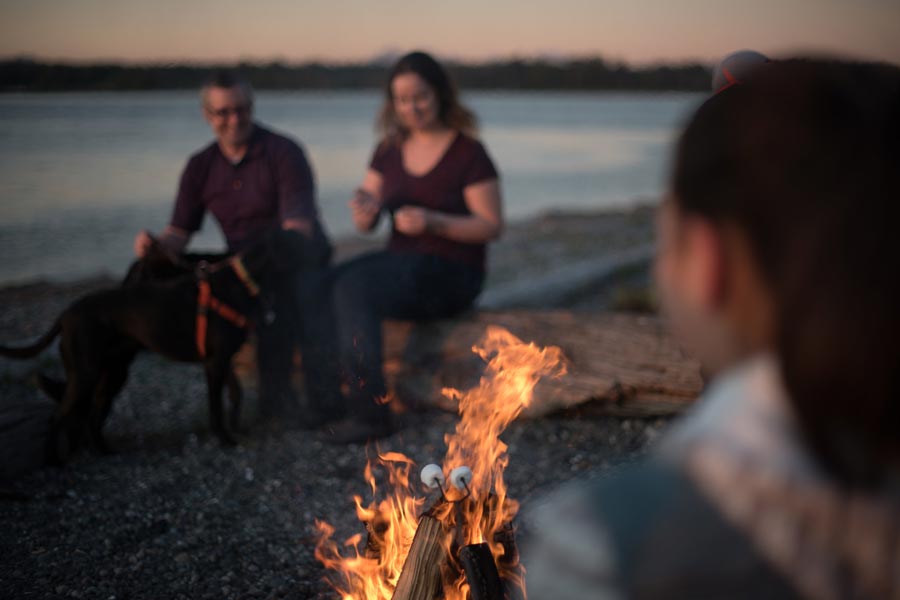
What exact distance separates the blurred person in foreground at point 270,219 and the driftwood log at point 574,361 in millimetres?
476

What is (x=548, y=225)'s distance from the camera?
1694cm

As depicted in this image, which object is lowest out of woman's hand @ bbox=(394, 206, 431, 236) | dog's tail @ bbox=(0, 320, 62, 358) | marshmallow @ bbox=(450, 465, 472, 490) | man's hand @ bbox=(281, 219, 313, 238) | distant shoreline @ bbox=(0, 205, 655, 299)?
distant shoreline @ bbox=(0, 205, 655, 299)

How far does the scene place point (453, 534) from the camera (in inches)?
96.1

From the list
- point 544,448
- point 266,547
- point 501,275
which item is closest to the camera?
point 266,547

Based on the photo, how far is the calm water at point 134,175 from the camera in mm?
13453

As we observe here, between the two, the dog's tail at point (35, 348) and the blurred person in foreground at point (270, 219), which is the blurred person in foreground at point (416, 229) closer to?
the blurred person in foreground at point (270, 219)

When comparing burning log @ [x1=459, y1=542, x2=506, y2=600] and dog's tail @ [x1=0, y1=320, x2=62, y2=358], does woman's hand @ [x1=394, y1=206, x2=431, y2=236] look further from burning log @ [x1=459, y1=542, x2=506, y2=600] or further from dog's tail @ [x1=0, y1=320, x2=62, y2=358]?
burning log @ [x1=459, y1=542, x2=506, y2=600]

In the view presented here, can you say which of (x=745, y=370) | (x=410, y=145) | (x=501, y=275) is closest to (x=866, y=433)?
(x=745, y=370)

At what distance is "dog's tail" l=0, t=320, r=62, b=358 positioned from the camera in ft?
13.8

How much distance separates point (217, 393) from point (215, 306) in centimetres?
51

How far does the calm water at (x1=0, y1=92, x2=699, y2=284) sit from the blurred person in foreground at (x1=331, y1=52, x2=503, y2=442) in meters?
2.90

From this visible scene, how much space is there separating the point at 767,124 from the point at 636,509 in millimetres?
436

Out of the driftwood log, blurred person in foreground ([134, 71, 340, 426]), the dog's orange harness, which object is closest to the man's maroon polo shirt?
blurred person in foreground ([134, 71, 340, 426])

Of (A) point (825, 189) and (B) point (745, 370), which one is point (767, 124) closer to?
(A) point (825, 189)
